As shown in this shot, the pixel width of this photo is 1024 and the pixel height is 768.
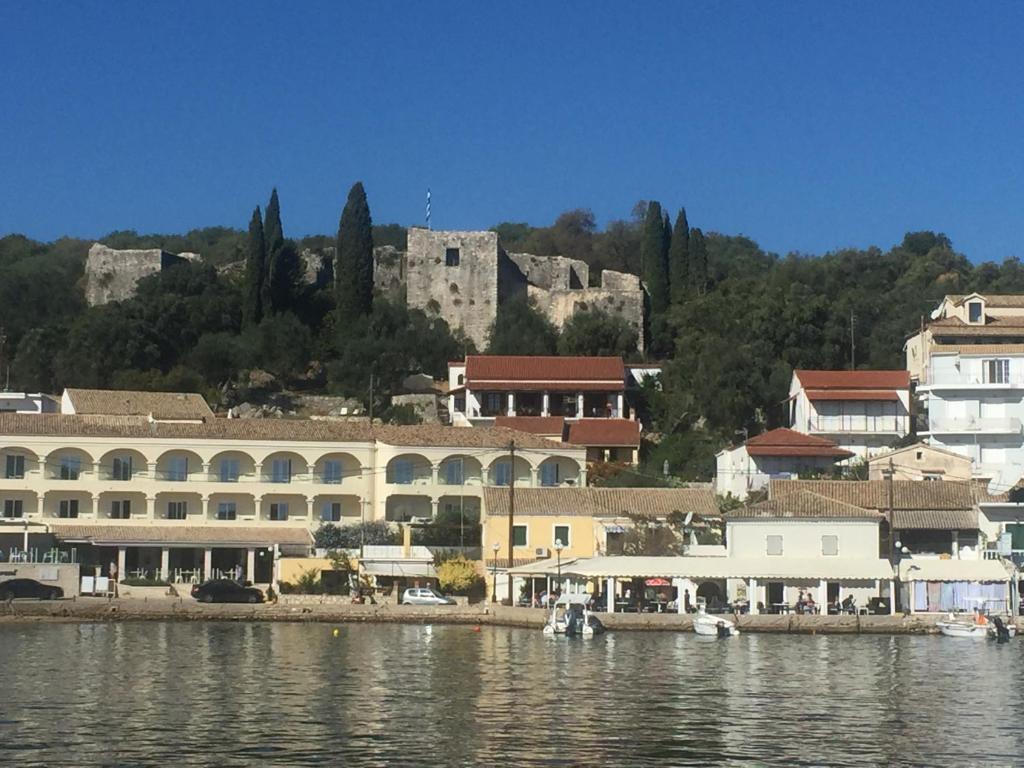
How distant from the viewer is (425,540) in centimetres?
6556

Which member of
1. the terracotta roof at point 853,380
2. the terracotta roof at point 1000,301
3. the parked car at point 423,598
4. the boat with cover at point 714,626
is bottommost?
the boat with cover at point 714,626

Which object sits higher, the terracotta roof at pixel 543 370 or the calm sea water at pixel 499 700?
the terracotta roof at pixel 543 370

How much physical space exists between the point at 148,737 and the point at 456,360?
64216 millimetres

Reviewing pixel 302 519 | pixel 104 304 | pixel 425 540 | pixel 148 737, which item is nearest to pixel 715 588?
pixel 425 540

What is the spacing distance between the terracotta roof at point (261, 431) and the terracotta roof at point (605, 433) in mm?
6848

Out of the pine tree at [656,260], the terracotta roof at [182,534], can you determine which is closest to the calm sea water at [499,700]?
the terracotta roof at [182,534]

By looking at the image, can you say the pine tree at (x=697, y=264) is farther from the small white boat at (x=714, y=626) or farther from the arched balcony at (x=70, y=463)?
the small white boat at (x=714, y=626)

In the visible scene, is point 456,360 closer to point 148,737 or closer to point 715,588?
point 715,588

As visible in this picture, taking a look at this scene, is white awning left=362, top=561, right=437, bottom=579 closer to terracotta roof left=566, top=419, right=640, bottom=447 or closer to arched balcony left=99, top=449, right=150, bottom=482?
arched balcony left=99, top=449, right=150, bottom=482

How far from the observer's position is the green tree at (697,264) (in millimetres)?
96438

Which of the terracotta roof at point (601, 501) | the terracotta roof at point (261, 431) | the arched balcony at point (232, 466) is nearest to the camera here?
the terracotta roof at point (601, 501)

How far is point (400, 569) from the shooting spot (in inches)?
2467

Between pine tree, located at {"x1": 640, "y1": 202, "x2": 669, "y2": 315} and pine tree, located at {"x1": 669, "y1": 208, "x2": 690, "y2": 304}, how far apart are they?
0.59m

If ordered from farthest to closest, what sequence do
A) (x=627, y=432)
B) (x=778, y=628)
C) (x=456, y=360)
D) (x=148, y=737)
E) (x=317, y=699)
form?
(x=456, y=360), (x=627, y=432), (x=778, y=628), (x=317, y=699), (x=148, y=737)
